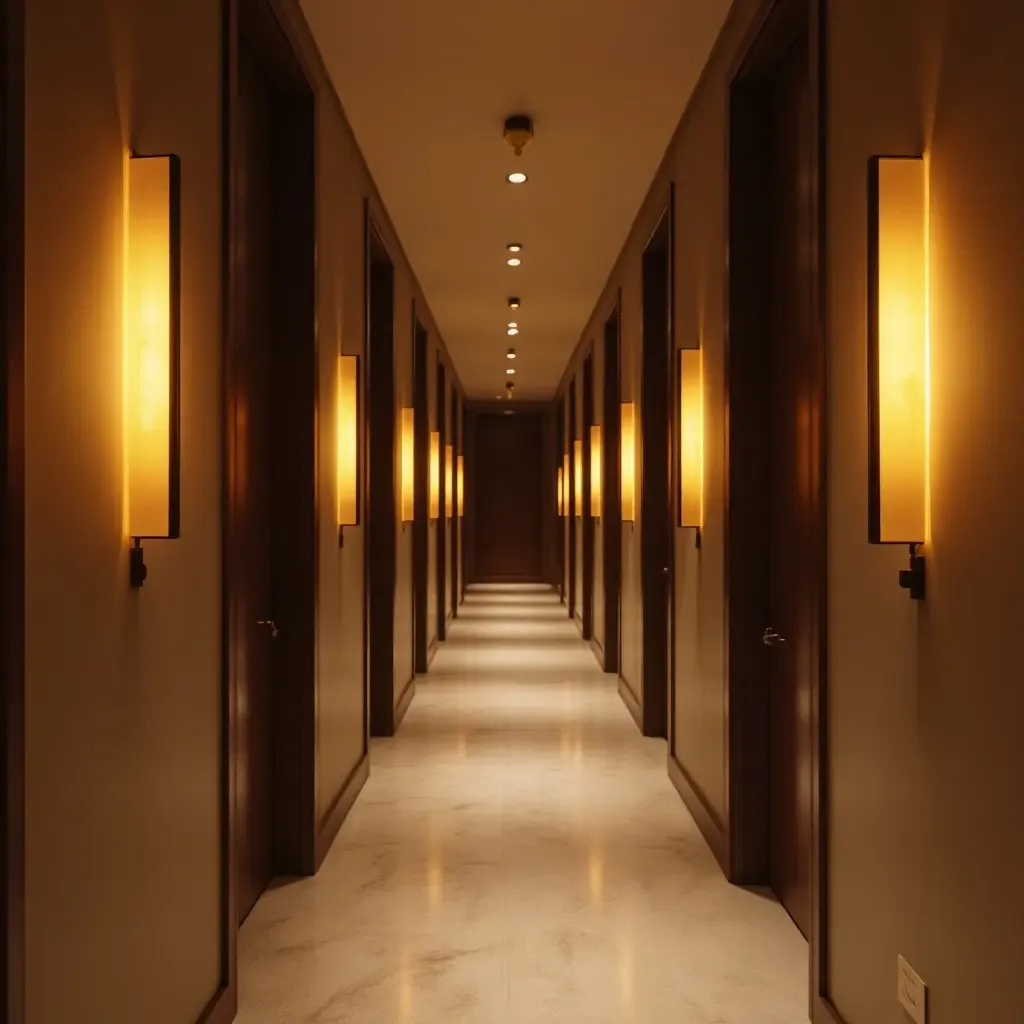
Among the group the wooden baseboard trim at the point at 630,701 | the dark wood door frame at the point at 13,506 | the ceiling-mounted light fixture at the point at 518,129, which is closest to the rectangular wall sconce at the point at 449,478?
the wooden baseboard trim at the point at 630,701

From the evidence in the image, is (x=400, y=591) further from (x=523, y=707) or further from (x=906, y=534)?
(x=906, y=534)

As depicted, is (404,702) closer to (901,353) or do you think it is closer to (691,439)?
(691,439)

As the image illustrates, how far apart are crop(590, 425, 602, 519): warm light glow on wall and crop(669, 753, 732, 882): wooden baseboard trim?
4.65 meters

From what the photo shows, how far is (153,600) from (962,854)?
186cm

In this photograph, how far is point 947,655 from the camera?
7.64 feet

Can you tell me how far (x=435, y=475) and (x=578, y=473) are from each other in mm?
→ 2587

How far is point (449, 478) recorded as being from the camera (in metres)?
13.8

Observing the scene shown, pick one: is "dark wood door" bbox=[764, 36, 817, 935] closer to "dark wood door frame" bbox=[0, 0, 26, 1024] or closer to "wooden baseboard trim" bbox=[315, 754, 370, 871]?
"wooden baseboard trim" bbox=[315, 754, 370, 871]

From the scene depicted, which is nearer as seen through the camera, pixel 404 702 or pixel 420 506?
pixel 404 702

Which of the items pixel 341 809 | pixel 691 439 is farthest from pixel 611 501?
pixel 341 809

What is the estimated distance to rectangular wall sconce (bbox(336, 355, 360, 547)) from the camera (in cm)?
537

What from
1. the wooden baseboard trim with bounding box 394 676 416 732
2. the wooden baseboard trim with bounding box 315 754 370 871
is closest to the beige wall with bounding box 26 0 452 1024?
the wooden baseboard trim with bounding box 315 754 370 871

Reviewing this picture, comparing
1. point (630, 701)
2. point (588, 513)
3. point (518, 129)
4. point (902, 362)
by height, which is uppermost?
point (518, 129)

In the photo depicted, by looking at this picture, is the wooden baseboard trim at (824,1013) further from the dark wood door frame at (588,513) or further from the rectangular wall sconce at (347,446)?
the dark wood door frame at (588,513)
